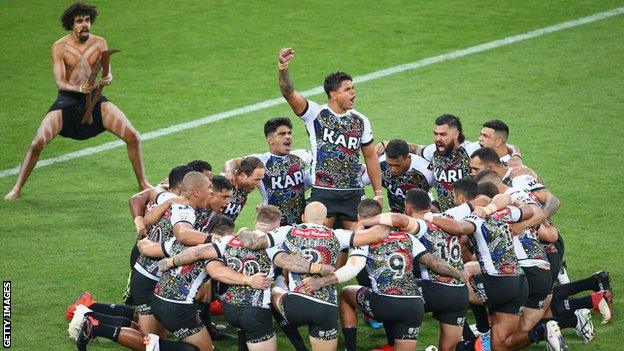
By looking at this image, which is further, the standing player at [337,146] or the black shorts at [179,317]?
the standing player at [337,146]

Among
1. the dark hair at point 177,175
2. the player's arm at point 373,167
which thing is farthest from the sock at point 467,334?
the dark hair at point 177,175

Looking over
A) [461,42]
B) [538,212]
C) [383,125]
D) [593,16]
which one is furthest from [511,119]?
[538,212]

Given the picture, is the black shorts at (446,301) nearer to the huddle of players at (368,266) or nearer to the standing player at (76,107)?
the huddle of players at (368,266)

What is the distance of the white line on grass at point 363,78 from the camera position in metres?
18.5

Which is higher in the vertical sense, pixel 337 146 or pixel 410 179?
pixel 337 146

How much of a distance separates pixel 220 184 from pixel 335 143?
5.37 feet

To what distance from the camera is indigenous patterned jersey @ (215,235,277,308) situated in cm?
1130

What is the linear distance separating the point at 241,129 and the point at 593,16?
824 centimetres

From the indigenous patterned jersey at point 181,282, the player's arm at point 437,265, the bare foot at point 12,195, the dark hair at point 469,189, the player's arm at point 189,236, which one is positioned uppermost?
the dark hair at point 469,189

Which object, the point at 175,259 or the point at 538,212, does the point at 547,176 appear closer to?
the point at 538,212

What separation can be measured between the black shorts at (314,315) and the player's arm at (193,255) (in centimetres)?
87

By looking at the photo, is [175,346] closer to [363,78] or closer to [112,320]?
[112,320]

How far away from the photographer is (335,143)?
13539 mm
